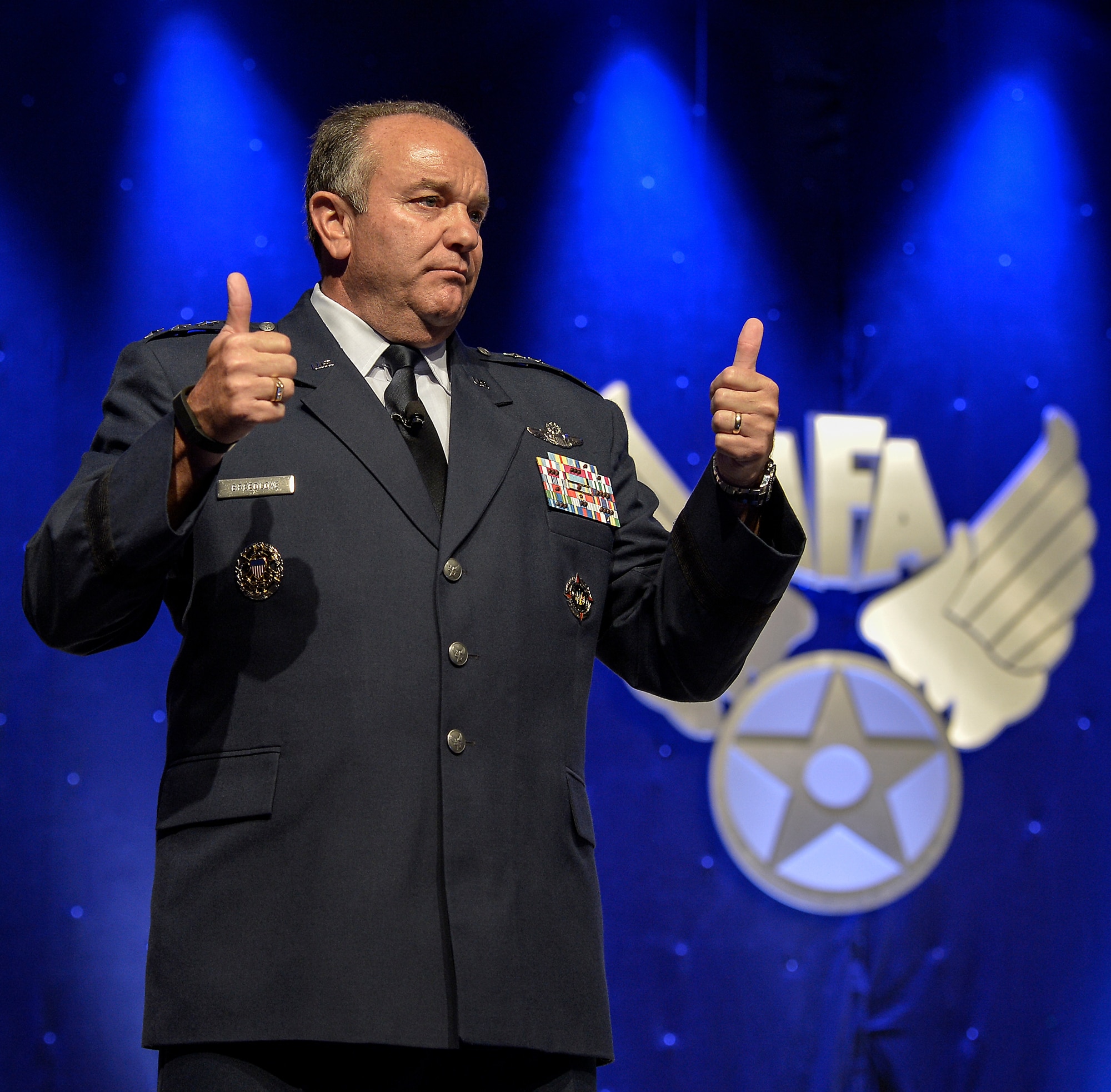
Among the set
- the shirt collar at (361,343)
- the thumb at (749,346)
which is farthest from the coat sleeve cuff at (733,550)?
the shirt collar at (361,343)

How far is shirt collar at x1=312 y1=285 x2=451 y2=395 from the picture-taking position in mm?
1498

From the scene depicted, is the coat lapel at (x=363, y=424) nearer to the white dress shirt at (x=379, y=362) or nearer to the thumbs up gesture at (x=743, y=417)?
the white dress shirt at (x=379, y=362)

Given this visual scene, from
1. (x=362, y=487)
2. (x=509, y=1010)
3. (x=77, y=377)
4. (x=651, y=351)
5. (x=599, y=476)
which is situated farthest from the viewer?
(x=651, y=351)

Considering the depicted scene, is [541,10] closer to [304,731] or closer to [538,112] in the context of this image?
[538,112]

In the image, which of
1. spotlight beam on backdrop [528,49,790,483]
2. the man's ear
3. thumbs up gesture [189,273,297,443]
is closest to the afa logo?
spotlight beam on backdrop [528,49,790,483]

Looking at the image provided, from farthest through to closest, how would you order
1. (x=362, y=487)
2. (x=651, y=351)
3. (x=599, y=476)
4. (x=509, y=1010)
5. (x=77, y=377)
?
1. (x=651, y=351)
2. (x=77, y=377)
3. (x=599, y=476)
4. (x=362, y=487)
5. (x=509, y=1010)

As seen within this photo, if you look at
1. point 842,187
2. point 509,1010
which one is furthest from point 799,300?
point 509,1010

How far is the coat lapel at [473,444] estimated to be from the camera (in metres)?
1.34

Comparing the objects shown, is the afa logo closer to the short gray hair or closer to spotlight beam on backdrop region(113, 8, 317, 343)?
spotlight beam on backdrop region(113, 8, 317, 343)

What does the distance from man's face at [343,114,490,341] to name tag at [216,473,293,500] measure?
0.99 feet

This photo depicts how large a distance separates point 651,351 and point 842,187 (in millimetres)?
663

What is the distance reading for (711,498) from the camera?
136cm

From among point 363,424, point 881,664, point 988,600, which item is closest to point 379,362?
point 363,424

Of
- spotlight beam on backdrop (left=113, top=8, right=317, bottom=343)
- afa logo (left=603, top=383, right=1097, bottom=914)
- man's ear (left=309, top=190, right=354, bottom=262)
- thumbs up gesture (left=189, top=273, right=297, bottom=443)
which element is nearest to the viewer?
thumbs up gesture (left=189, top=273, right=297, bottom=443)
